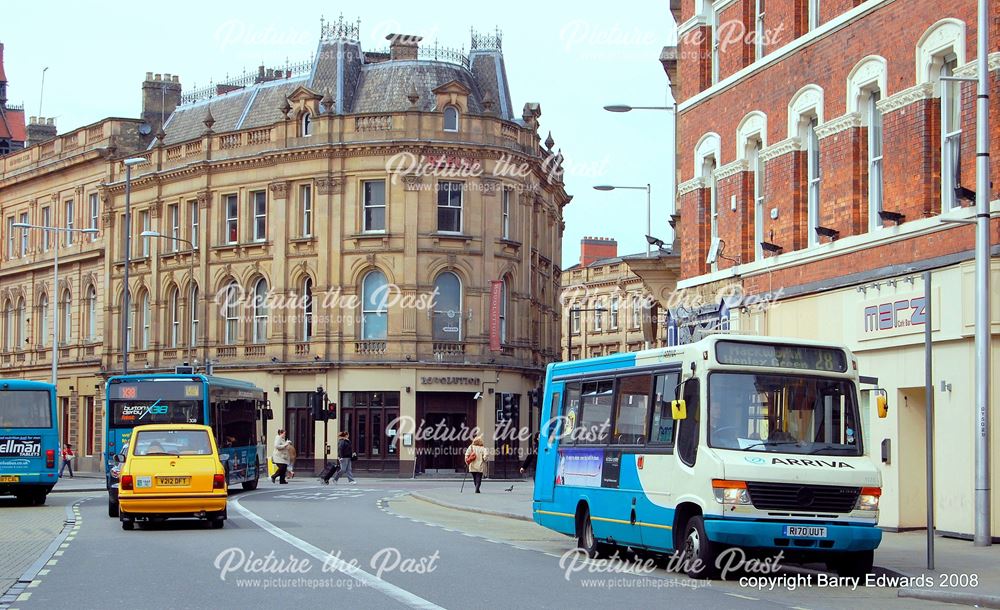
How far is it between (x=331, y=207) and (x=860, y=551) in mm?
43828

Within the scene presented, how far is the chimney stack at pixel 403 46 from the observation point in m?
62.3

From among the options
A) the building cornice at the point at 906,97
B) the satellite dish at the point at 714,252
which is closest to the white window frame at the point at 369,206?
the satellite dish at the point at 714,252

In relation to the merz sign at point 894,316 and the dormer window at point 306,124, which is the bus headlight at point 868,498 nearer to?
the merz sign at point 894,316

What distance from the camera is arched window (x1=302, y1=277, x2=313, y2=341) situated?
194ft

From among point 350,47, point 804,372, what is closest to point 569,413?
point 804,372

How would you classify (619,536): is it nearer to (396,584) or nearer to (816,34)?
(396,584)

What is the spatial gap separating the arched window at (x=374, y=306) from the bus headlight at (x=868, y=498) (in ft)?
137

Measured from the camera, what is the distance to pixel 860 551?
16.7 meters

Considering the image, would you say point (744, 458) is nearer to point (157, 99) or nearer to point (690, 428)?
point (690, 428)

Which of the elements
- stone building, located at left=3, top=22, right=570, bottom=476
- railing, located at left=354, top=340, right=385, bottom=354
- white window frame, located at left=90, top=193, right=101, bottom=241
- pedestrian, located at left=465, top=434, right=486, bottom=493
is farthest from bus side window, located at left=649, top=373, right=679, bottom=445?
white window frame, located at left=90, top=193, right=101, bottom=241

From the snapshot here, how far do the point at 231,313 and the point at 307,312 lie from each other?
179 inches

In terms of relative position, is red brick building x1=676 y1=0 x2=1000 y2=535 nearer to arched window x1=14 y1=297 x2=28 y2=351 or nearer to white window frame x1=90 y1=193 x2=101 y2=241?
white window frame x1=90 y1=193 x2=101 y2=241

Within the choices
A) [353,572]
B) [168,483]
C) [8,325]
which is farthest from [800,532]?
[8,325]

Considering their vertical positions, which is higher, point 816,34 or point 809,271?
point 816,34
